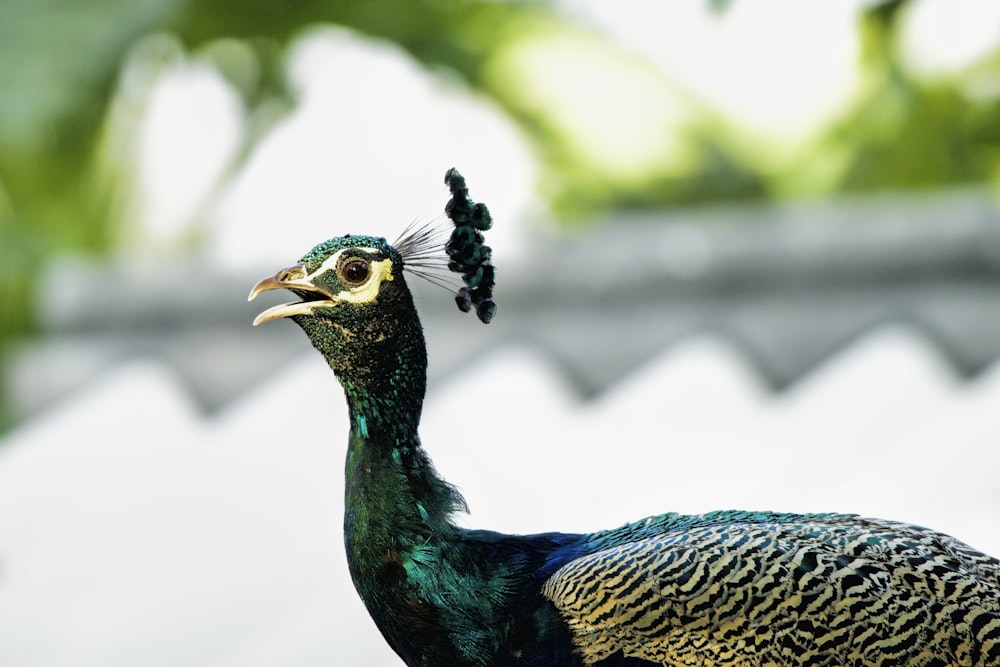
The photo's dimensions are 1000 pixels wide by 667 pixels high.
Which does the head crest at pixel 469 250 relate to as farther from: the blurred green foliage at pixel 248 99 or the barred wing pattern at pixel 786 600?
the blurred green foliage at pixel 248 99

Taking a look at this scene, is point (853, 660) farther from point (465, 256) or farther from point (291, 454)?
point (291, 454)

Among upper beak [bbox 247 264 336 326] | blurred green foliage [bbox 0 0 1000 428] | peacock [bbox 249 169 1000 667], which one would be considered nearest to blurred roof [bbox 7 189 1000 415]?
blurred green foliage [bbox 0 0 1000 428]

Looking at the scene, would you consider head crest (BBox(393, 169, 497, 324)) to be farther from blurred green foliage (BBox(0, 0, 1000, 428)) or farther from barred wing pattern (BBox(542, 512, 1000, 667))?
blurred green foliage (BBox(0, 0, 1000, 428))

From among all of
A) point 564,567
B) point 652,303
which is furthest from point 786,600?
point 652,303

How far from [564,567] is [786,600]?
231 millimetres

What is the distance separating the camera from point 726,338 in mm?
3801

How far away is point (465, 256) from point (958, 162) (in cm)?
596

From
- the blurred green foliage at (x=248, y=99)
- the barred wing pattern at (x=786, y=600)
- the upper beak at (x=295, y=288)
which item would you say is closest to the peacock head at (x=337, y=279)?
the upper beak at (x=295, y=288)

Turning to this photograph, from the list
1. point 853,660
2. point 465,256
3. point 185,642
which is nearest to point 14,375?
point 185,642

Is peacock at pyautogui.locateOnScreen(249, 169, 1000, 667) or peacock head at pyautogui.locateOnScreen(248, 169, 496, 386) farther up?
peacock head at pyautogui.locateOnScreen(248, 169, 496, 386)

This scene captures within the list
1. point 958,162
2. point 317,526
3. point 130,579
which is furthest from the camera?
point 958,162

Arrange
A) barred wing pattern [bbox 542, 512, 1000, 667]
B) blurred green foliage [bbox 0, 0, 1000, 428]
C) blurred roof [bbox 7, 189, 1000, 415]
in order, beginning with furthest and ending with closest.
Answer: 1. blurred green foliage [bbox 0, 0, 1000, 428]
2. blurred roof [bbox 7, 189, 1000, 415]
3. barred wing pattern [bbox 542, 512, 1000, 667]

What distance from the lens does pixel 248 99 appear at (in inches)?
256

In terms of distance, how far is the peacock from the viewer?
4.05 feet
